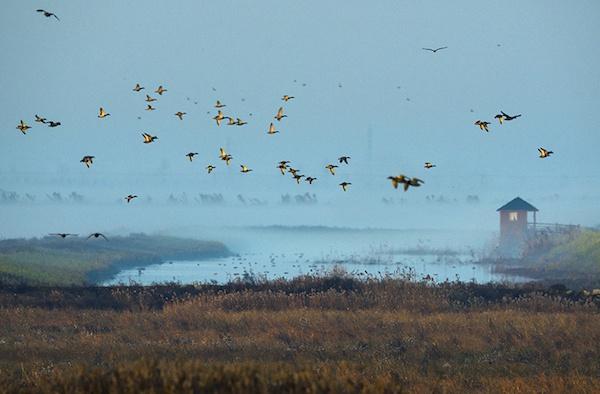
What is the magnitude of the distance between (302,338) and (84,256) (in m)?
52.7

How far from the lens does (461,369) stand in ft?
72.1

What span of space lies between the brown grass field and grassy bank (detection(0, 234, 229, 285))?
39.5 ft

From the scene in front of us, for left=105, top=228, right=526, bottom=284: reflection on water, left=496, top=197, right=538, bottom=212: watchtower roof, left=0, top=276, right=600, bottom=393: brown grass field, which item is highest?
left=496, top=197, right=538, bottom=212: watchtower roof

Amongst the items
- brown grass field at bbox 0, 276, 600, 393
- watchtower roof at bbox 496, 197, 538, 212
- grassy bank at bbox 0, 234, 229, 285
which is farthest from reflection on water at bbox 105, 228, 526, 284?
brown grass field at bbox 0, 276, 600, 393

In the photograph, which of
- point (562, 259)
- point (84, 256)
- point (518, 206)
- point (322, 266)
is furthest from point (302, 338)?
point (518, 206)

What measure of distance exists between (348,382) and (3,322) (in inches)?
821

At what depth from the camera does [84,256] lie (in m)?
77.6

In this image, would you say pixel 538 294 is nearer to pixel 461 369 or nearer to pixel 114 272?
pixel 461 369

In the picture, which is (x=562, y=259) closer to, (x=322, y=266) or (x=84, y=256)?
(x=322, y=266)

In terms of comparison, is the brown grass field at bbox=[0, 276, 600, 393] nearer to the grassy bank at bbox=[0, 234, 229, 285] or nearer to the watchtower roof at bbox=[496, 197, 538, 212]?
the grassy bank at bbox=[0, 234, 229, 285]

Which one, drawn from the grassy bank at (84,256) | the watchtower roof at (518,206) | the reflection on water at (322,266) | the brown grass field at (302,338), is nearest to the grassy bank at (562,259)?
the reflection on water at (322,266)

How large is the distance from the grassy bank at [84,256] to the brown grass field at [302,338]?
1203 centimetres

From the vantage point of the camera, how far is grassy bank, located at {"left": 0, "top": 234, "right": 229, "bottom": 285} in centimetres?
5566

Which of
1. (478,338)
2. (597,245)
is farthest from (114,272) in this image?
(478,338)
